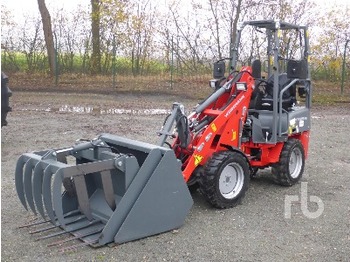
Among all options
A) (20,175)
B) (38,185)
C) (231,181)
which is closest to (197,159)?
(231,181)

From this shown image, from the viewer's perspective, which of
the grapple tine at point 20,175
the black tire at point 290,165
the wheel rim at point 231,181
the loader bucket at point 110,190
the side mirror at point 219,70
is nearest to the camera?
the loader bucket at point 110,190

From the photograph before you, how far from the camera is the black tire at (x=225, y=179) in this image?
5586 millimetres

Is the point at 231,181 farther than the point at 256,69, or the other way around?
the point at 256,69

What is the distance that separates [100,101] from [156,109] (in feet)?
7.10

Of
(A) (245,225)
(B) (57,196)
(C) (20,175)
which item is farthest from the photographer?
(A) (245,225)

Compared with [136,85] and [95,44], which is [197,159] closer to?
[136,85]

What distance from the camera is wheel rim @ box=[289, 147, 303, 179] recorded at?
22.9 feet

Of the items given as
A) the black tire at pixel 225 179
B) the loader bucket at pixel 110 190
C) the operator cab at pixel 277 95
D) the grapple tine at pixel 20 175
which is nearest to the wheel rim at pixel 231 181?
the black tire at pixel 225 179

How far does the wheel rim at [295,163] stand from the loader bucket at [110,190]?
7.77 ft

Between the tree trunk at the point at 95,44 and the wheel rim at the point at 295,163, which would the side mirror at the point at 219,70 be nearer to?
the wheel rim at the point at 295,163

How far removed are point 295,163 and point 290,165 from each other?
10 cm

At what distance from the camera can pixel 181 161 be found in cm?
564

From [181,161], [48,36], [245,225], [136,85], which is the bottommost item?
[245,225]

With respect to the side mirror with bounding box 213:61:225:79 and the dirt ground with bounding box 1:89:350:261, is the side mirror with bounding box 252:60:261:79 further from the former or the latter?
the dirt ground with bounding box 1:89:350:261
